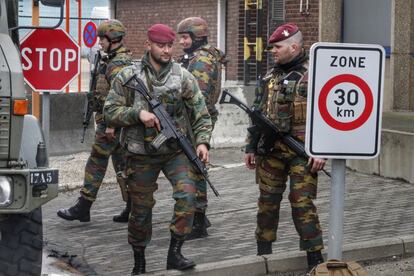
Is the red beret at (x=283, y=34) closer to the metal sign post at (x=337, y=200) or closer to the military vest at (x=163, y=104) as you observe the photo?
the military vest at (x=163, y=104)

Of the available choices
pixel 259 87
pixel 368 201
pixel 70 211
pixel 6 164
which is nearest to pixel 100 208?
pixel 70 211

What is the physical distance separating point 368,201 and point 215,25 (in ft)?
43.4

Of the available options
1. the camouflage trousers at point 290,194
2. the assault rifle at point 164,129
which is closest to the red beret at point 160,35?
the assault rifle at point 164,129

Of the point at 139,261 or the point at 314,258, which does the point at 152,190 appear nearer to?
the point at 139,261

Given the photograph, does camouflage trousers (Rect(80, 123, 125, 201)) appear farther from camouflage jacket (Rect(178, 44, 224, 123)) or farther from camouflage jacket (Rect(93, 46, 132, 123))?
camouflage jacket (Rect(178, 44, 224, 123))

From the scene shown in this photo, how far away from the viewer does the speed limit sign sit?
6.51 meters

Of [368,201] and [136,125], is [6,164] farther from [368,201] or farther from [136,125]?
[368,201]

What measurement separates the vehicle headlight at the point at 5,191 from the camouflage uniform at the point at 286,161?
7.12 ft

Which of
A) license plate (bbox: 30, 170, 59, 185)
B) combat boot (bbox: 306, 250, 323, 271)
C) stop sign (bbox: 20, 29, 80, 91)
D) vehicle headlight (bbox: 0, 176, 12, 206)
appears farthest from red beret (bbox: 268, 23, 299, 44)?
stop sign (bbox: 20, 29, 80, 91)

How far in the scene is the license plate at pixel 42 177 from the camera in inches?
263

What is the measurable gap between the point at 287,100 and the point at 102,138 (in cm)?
287

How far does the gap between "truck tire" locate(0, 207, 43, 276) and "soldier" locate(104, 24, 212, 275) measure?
0.99 meters

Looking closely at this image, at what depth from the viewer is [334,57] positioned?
21.5 feet

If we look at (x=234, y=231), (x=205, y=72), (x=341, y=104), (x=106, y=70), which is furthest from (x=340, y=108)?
(x=106, y=70)
